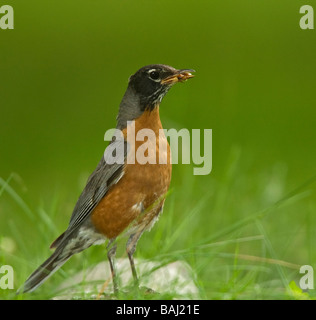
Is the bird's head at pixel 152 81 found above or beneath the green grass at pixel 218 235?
above

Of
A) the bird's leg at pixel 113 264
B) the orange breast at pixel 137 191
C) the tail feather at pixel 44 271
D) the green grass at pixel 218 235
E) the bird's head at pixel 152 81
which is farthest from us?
the bird's head at pixel 152 81

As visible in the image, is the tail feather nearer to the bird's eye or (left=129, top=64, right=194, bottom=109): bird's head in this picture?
(left=129, top=64, right=194, bottom=109): bird's head

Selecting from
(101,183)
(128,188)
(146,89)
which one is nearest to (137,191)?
(128,188)

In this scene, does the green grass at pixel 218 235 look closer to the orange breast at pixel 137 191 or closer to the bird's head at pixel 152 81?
the orange breast at pixel 137 191

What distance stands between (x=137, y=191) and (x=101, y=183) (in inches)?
11.6

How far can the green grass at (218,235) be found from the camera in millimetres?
4793

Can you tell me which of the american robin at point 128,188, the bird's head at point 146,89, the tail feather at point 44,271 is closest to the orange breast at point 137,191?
the american robin at point 128,188

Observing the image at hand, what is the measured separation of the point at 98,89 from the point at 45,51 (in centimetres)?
133

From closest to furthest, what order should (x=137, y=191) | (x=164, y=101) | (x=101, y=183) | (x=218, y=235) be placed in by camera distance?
(x=218, y=235) → (x=137, y=191) → (x=101, y=183) → (x=164, y=101)

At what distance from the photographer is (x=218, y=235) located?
441 centimetres

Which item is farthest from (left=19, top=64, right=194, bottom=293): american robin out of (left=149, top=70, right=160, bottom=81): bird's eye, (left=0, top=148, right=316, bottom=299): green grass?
(left=0, top=148, right=316, bottom=299): green grass

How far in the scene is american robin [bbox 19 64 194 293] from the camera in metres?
5.14

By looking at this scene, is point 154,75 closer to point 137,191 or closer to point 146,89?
point 146,89
